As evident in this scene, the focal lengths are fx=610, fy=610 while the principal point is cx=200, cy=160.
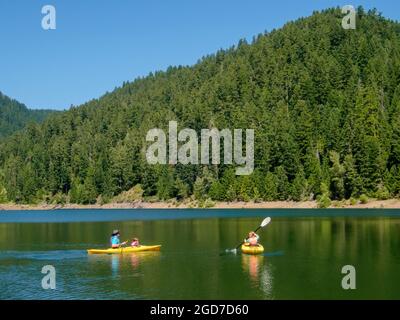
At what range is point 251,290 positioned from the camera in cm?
4691

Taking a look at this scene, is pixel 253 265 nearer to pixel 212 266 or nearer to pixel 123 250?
pixel 212 266

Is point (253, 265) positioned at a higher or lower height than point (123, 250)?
higher

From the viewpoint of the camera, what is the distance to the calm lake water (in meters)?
46.7

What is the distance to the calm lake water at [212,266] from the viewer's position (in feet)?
153

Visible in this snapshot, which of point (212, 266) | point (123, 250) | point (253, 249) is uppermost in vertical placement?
point (253, 249)

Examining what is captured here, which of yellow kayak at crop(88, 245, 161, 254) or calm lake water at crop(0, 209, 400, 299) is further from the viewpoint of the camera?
yellow kayak at crop(88, 245, 161, 254)

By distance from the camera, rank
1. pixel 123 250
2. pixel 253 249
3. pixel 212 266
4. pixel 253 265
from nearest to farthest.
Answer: pixel 212 266 → pixel 253 265 → pixel 253 249 → pixel 123 250

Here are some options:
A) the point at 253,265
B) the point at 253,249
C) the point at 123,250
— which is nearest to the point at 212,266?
the point at 253,265

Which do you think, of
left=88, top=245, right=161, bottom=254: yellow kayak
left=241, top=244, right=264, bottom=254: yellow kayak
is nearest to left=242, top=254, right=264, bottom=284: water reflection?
left=241, top=244, right=264, bottom=254: yellow kayak

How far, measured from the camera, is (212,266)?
195 ft

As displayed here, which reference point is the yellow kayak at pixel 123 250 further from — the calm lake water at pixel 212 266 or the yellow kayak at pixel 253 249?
the yellow kayak at pixel 253 249

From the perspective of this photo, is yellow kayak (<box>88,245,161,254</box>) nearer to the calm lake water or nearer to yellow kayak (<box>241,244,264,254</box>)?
the calm lake water

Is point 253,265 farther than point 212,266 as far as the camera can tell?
Yes
